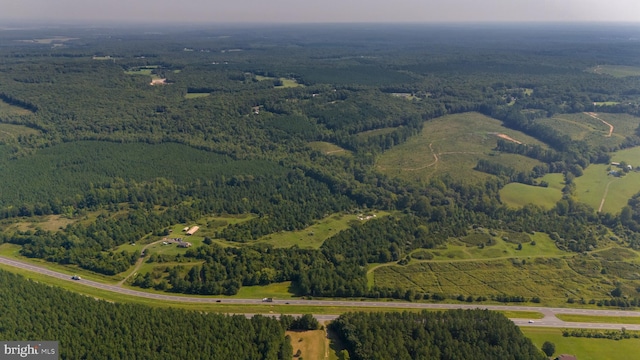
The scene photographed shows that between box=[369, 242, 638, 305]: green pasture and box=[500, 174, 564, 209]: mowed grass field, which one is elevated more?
box=[500, 174, 564, 209]: mowed grass field

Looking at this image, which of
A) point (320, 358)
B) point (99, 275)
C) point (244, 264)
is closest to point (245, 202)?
point (244, 264)

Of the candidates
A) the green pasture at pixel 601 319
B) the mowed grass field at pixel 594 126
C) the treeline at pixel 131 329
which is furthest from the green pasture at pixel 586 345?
the mowed grass field at pixel 594 126

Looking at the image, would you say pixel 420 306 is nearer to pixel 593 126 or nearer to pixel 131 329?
pixel 131 329

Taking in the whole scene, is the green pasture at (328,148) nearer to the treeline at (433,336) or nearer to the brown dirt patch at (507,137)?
the brown dirt patch at (507,137)

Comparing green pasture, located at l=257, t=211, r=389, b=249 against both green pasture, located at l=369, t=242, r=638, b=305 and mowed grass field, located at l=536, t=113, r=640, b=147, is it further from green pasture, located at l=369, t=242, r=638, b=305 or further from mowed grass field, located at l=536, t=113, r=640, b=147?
mowed grass field, located at l=536, t=113, r=640, b=147

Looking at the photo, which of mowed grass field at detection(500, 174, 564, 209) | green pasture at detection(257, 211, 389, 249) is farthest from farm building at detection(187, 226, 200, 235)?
mowed grass field at detection(500, 174, 564, 209)
